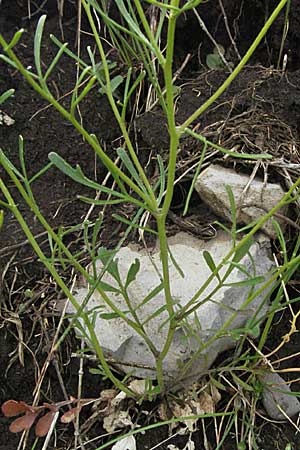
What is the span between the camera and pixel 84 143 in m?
1.40

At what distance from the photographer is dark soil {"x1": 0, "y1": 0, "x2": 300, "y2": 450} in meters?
1.18

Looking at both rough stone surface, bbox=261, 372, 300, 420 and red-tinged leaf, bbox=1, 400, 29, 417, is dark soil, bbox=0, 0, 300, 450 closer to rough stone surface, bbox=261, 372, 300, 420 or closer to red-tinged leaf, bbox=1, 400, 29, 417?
rough stone surface, bbox=261, 372, 300, 420

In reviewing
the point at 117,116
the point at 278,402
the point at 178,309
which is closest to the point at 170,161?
the point at 117,116

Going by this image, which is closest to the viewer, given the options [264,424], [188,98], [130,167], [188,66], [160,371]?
[130,167]

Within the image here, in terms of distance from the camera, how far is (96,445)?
3.75ft

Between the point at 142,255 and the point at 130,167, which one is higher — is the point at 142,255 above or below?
below

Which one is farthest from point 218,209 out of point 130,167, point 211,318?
point 130,167

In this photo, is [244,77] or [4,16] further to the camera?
[4,16]

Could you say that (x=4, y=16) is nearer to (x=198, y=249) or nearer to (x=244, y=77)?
(x=244, y=77)

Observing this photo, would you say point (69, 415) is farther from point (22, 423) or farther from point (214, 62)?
point (214, 62)

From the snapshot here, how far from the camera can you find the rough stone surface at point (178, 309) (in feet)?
3.73

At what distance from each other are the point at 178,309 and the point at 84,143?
43cm

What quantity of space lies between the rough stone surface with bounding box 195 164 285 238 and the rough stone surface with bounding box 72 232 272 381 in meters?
0.06

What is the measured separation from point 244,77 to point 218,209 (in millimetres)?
317
